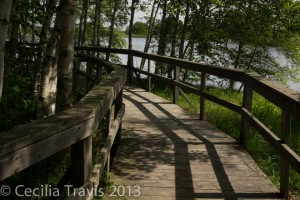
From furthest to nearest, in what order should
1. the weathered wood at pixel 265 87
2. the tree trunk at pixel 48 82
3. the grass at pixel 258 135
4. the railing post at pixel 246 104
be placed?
the tree trunk at pixel 48 82 → the grass at pixel 258 135 → the railing post at pixel 246 104 → the weathered wood at pixel 265 87

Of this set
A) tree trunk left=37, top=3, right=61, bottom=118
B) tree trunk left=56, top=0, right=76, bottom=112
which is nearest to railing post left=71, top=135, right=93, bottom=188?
tree trunk left=56, top=0, right=76, bottom=112

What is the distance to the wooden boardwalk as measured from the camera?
4.01 metres

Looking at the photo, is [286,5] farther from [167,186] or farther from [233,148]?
[167,186]

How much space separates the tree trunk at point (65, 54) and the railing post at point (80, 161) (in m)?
3.40

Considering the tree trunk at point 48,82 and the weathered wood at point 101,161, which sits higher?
the tree trunk at point 48,82

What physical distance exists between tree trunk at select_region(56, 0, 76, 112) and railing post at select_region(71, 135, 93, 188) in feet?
11.2

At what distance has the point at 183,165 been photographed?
4742mm

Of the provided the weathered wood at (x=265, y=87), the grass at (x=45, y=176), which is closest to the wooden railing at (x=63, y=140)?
the grass at (x=45, y=176)

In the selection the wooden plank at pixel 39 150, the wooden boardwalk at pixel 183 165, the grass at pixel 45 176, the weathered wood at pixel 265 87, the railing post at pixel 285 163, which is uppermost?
the weathered wood at pixel 265 87

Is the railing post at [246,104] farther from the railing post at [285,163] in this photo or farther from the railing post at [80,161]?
the railing post at [80,161]

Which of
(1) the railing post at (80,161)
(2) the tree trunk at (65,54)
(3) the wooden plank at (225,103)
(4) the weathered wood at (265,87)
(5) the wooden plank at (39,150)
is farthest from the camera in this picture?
(2) the tree trunk at (65,54)

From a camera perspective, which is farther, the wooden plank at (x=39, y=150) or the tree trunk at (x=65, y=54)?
the tree trunk at (x=65, y=54)

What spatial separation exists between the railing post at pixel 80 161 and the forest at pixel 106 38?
1311mm

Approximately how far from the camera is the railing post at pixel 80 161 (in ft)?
8.37
